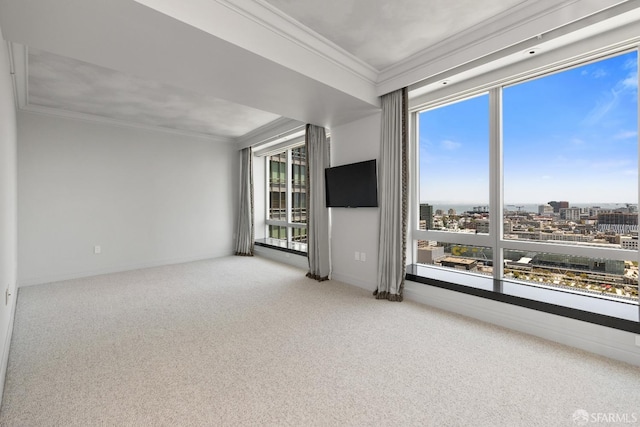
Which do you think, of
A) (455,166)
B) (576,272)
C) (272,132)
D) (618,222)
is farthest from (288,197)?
(618,222)

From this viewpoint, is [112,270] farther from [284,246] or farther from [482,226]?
[482,226]

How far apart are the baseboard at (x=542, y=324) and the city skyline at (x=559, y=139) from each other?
1.12m

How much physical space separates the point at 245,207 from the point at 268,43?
459cm

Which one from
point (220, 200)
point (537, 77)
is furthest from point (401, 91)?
point (220, 200)

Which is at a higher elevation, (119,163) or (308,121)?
(308,121)

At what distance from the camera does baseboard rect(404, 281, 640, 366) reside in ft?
7.16

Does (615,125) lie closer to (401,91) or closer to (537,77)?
(537,77)

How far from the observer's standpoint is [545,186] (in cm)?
288

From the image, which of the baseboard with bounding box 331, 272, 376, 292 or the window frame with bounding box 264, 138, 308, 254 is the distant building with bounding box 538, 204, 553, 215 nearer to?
the baseboard with bounding box 331, 272, 376, 292

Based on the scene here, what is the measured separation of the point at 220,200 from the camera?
21.7ft

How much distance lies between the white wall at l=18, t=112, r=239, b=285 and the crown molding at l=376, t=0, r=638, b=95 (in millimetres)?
Answer: 4616

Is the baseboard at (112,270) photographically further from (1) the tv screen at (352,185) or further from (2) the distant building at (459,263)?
(2) the distant building at (459,263)

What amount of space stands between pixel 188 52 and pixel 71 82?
7.96 ft

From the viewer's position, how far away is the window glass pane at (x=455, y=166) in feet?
10.8
